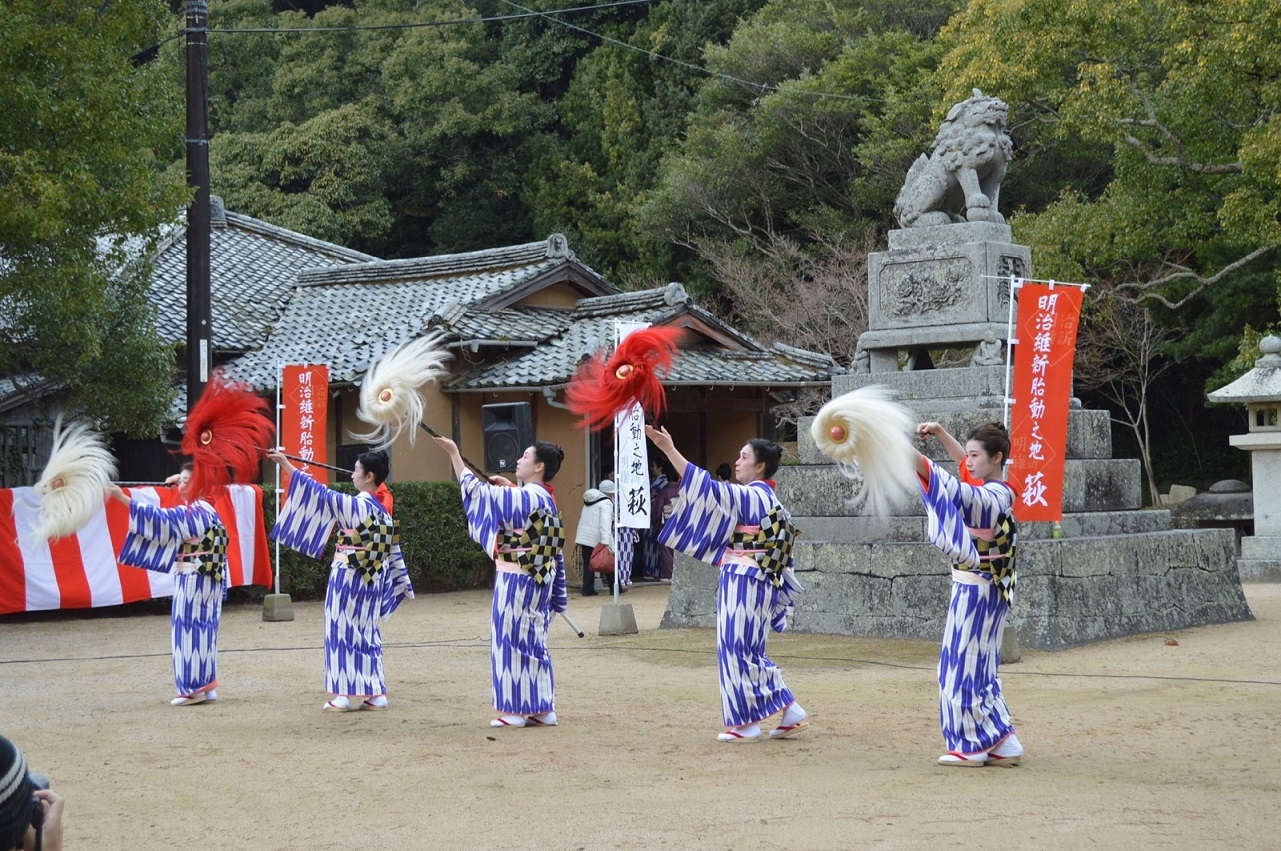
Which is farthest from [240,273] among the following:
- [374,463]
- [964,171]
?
[374,463]

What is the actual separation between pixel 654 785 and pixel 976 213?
6.80m

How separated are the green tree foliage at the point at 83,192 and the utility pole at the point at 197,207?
0.80 feet

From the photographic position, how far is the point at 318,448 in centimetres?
1461

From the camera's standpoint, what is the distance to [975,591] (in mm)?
6270

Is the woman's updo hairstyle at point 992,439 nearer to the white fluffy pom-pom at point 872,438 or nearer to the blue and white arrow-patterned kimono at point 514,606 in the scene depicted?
the white fluffy pom-pom at point 872,438

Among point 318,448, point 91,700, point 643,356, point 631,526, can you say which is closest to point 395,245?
point 318,448

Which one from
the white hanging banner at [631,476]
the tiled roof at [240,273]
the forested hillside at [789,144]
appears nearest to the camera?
the white hanging banner at [631,476]

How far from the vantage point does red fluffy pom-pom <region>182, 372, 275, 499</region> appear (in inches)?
322

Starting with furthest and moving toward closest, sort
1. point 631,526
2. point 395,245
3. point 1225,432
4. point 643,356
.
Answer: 1. point 395,245
2. point 1225,432
3. point 631,526
4. point 643,356

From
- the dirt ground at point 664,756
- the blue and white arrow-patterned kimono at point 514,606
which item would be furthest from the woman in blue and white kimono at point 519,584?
the dirt ground at point 664,756

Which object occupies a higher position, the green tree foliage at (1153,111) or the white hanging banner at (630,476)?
the green tree foliage at (1153,111)

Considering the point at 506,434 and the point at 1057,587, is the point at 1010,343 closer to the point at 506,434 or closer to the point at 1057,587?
the point at 1057,587

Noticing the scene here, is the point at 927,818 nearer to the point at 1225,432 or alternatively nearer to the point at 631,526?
the point at 631,526

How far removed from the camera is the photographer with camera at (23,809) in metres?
2.23
